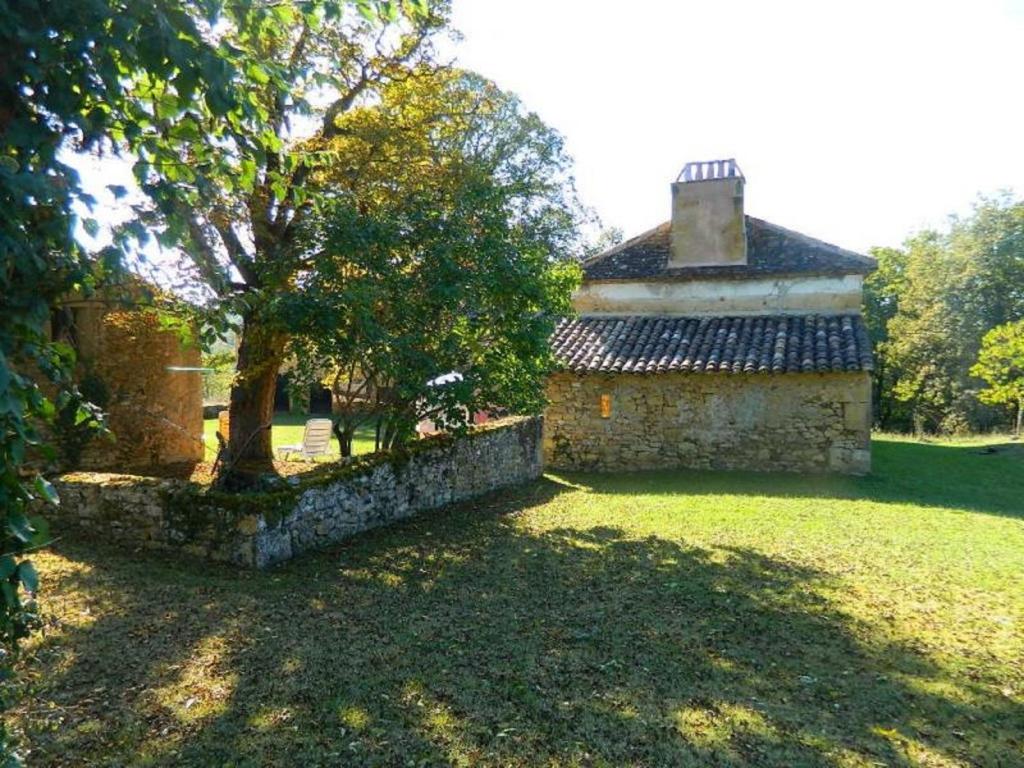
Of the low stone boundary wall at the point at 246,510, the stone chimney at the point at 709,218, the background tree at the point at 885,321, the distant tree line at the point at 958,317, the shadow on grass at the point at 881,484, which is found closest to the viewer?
the low stone boundary wall at the point at 246,510

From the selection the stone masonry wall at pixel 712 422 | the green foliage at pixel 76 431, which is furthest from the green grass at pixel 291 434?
the stone masonry wall at pixel 712 422

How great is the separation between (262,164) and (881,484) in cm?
1305

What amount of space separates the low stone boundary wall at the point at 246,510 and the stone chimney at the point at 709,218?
10038 millimetres

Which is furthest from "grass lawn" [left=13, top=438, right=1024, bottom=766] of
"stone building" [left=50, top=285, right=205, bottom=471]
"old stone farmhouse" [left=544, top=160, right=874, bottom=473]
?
"stone building" [left=50, top=285, right=205, bottom=471]

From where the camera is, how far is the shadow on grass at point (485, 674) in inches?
150

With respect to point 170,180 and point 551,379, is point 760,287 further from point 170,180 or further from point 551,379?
point 170,180

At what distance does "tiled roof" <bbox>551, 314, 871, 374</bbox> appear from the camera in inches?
536

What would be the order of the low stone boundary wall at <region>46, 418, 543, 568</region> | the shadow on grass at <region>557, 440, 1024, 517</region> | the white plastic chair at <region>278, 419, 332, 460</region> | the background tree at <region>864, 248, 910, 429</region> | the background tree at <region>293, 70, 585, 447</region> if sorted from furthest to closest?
the background tree at <region>864, 248, 910, 429</region> < the white plastic chair at <region>278, 419, 332, 460</region> < the shadow on grass at <region>557, 440, 1024, 517</region> < the background tree at <region>293, 70, 585, 447</region> < the low stone boundary wall at <region>46, 418, 543, 568</region>

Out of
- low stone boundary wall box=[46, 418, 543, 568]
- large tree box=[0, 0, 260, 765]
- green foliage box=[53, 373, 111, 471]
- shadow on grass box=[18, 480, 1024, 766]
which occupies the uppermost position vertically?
large tree box=[0, 0, 260, 765]

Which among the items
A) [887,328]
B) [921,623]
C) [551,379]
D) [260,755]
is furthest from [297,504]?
[887,328]

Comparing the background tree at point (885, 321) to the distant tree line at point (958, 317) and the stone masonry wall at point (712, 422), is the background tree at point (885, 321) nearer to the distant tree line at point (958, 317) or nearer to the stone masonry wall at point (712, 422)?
the distant tree line at point (958, 317)

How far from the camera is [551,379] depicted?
1537 cm

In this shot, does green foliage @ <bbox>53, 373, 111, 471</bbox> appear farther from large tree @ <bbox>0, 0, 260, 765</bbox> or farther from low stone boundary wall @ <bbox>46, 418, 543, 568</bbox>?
large tree @ <bbox>0, 0, 260, 765</bbox>

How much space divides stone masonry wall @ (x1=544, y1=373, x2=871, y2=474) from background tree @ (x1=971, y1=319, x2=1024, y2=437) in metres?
12.3
